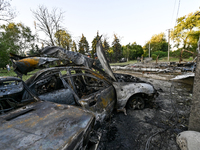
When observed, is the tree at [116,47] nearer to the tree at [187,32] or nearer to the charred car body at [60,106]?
the tree at [187,32]

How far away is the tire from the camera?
3151 millimetres

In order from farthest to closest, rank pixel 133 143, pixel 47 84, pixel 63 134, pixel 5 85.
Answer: pixel 47 84 → pixel 133 143 → pixel 5 85 → pixel 63 134

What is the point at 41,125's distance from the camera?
1.12 m

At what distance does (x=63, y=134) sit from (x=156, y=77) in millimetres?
9508

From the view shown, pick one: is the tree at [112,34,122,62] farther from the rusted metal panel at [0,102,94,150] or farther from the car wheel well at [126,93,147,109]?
the rusted metal panel at [0,102,94,150]

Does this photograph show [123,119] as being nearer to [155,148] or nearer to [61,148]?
[155,148]

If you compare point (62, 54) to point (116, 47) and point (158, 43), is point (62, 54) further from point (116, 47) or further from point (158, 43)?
point (158, 43)

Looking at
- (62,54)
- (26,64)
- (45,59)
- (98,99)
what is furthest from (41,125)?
(62,54)

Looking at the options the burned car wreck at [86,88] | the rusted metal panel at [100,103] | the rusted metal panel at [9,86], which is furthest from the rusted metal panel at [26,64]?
the rusted metal panel at [100,103]

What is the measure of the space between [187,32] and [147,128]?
3108 cm

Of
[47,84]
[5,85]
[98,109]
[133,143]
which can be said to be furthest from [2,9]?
[133,143]

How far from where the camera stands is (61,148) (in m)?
0.82

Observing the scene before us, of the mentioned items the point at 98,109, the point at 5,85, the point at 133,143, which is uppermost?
the point at 5,85

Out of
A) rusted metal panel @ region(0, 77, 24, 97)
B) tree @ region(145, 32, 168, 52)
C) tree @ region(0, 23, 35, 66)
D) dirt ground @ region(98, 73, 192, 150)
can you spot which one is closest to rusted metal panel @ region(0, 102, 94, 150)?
rusted metal panel @ region(0, 77, 24, 97)
